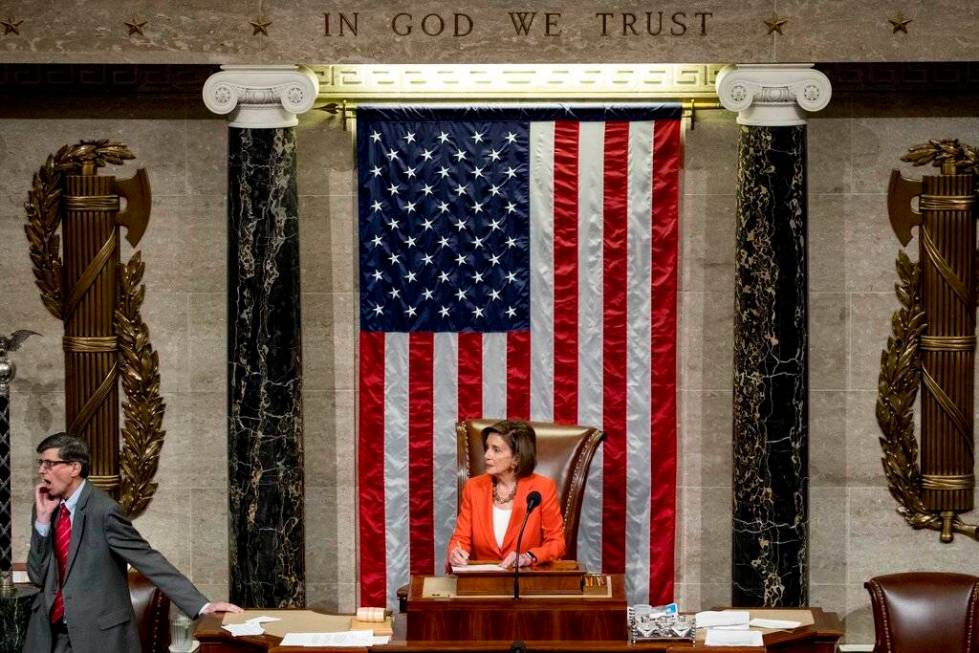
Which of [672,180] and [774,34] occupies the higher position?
[774,34]

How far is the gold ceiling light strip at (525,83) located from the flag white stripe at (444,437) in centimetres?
161

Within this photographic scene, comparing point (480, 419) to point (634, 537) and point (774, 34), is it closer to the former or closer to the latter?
point (634, 537)

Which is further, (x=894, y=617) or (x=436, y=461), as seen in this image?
(x=436, y=461)

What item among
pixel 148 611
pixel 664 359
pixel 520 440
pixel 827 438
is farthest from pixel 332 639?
pixel 827 438

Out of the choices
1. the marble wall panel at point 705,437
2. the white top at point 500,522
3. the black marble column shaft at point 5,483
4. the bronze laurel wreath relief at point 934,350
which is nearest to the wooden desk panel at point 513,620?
the white top at point 500,522

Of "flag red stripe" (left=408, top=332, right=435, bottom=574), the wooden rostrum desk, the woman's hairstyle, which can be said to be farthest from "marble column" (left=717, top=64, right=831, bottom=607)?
the wooden rostrum desk

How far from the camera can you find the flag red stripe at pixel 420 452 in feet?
33.2

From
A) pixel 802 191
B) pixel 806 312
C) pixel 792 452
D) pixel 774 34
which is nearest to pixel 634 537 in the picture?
pixel 792 452

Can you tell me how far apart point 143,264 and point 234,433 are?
4.59 feet

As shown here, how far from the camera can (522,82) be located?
10.1 m

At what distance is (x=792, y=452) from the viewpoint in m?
9.55

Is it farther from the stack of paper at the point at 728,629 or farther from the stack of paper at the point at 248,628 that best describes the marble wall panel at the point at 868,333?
the stack of paper at the point at 248,628

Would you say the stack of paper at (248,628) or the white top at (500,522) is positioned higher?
the white top at (500,522)

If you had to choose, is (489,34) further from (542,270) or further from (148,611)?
(148,611)
